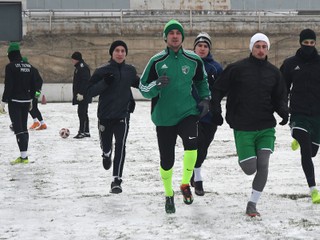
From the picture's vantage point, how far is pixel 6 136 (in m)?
15.2

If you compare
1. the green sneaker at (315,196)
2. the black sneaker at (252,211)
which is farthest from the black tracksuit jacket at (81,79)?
the black sneaker at (252,211)

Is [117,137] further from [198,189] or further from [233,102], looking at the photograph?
[233,102]

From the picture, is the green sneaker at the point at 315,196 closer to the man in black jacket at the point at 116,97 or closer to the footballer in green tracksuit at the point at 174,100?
the footballer in green tracksuit at the point at 174,100

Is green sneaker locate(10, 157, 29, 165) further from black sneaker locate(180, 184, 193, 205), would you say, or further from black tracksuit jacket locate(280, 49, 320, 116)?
black tracksuit jacket locate(280, 49, 320, 116)

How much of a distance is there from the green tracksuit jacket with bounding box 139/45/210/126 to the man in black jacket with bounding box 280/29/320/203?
51.0 inches

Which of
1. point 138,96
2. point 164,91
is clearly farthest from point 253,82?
point 138,96

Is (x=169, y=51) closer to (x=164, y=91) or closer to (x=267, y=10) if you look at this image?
(x=164, y=91)

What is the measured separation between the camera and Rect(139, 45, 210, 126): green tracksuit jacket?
6.73 metres

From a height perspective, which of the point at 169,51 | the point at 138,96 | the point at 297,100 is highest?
the point at 169,51

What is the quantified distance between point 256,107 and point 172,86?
0.94m

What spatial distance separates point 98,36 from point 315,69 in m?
32.3

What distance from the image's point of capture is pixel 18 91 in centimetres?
1074

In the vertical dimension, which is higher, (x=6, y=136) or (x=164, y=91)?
(x=164, y=91)

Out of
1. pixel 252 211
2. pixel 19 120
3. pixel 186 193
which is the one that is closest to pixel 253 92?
pixel 252 211
